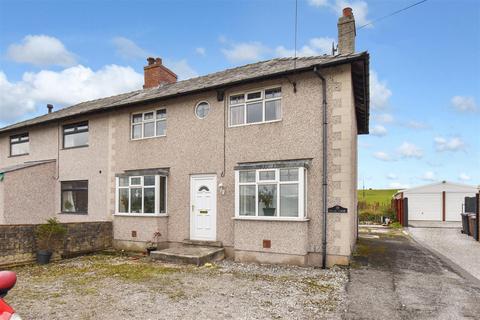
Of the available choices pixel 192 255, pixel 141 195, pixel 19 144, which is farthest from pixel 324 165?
pixel 19 144

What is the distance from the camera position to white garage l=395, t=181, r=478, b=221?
23.7 meters

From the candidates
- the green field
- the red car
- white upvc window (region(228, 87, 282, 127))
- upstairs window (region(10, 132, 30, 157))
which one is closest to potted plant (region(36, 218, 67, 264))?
white upvc window (region(228, 87, 282, 127))

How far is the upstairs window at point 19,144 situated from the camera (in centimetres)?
1567

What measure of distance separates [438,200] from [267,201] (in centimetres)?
2097

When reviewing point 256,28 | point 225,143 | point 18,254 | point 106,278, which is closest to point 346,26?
point 256,28

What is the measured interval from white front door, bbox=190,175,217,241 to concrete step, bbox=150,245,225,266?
1.63 feet

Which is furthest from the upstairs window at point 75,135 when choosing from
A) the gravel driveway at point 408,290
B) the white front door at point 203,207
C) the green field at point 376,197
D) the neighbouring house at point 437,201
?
the green field at point 376,197

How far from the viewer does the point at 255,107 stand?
983 centimetres

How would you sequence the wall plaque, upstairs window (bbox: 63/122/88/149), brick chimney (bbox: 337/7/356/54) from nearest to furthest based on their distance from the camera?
the wall plaque → brick chimney (bbox: 337/7/356/54) → upstairs window (bbox: 63/122/88/149)

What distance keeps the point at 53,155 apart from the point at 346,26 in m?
12.9

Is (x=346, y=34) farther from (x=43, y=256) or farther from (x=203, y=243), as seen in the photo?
(x=43, y=256)

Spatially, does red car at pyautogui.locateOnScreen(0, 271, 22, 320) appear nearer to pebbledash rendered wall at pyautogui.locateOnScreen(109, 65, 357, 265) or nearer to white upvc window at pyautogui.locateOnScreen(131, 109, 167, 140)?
Answer: pebbledash rendered wall at pyautogui.locateOnScreen(109, 65, 357, 265)

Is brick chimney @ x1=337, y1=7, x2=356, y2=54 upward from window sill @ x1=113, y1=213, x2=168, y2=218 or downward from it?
upward

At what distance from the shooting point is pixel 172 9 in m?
10.4
